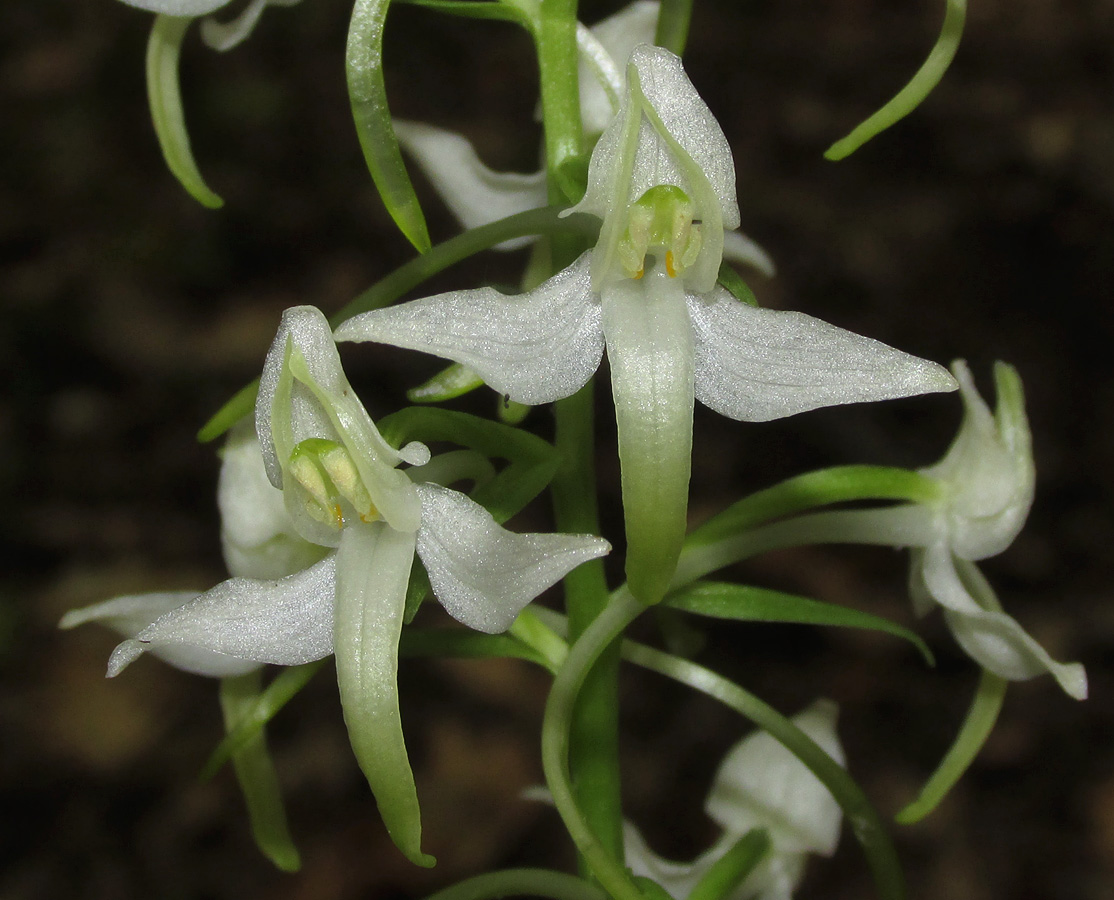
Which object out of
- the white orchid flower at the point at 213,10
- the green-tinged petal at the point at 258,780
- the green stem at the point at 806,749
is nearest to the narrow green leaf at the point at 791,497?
the green stem at the point at 806,749

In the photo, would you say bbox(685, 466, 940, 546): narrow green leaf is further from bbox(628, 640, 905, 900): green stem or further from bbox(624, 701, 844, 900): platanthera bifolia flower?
bbox(624, 701, 844, 900): platanthera bifolia flower

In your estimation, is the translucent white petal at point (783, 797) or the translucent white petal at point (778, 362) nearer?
the translucent white petal at point (778, 362)

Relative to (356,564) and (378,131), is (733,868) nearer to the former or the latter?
(356,564)

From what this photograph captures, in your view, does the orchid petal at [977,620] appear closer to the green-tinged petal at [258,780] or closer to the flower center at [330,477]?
the flower center at [330,477]

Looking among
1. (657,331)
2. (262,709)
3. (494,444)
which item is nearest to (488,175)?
(494,444)

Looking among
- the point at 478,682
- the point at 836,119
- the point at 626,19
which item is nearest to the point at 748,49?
the point at 836,119

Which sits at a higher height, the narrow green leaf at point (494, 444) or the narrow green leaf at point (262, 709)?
the narrow green leaf at point (494, 444)

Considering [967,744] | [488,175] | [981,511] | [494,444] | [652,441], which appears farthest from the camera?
[488,175]
